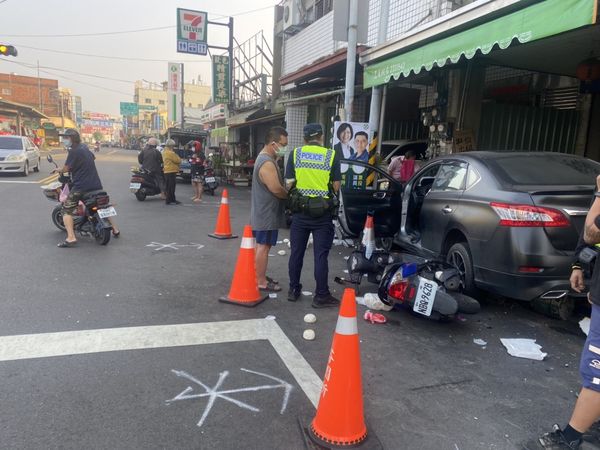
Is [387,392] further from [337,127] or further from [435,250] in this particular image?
[337,127]

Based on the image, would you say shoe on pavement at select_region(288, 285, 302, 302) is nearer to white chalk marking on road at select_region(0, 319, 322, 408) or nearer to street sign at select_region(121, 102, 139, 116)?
white chalk marking on road at select_region(0, 319, 322, 408)

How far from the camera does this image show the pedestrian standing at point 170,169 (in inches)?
465

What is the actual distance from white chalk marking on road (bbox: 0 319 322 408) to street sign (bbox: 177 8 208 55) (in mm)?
21338

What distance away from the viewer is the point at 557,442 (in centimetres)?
253

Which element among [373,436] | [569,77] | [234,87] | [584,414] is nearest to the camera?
[584,414]

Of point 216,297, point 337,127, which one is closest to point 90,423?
point 216,297

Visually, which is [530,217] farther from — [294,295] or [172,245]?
[172,245]

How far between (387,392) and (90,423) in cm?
193

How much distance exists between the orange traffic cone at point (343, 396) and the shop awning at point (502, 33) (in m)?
3.73

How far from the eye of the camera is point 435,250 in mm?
5324

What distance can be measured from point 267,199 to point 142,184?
8.56 metres

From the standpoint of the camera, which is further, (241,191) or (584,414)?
(241,191)

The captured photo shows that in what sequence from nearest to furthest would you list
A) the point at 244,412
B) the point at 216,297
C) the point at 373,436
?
the point at 373,436, the point at 244,412, the point at 216,297

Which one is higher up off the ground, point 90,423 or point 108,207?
point 108,207
